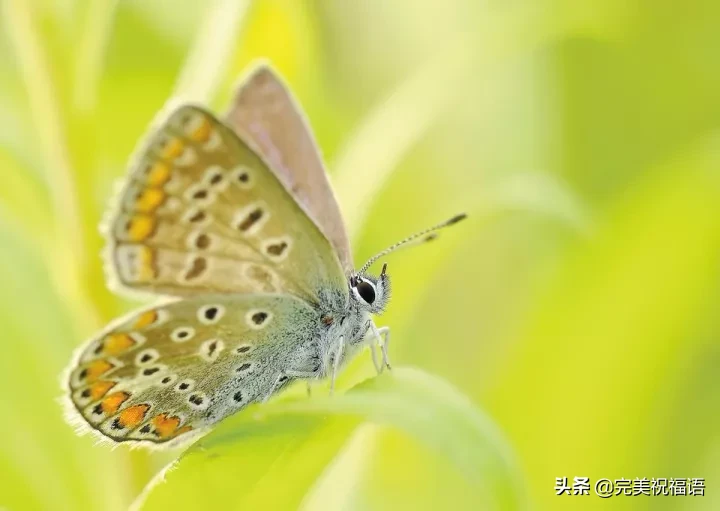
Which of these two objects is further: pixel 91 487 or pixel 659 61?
pixel 659 61

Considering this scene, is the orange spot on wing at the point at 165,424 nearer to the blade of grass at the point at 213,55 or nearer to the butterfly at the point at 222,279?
the butterfly at the point at 222,279

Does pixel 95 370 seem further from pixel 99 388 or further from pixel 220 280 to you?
pixel 220 280

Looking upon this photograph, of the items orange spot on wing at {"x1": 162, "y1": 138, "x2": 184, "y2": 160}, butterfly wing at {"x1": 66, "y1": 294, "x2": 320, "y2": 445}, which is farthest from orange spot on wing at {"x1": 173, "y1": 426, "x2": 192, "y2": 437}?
orange spot on wing at {"x1": 162, "y1": 138, "x2": 184, "y2": 160}

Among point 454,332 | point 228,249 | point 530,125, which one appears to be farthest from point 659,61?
point 228,249

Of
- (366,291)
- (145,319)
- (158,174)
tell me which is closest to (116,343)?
(145,319)

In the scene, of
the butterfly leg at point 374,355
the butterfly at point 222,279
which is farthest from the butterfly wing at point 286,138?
the butterfly leg at point 374,355

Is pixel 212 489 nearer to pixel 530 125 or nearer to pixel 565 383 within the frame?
pixel 565 383
